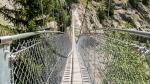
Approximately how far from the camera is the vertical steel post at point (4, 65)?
1599 millimetres

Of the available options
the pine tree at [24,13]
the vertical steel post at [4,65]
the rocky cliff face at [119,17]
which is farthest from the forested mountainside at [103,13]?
the vertical steel post at [4,65]

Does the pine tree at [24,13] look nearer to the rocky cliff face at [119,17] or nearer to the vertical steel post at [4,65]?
the vertical steel post at [4,65]

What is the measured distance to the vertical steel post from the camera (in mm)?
1599

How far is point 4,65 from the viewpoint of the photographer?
163cm

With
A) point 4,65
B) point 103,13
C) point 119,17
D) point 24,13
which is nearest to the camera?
point 4,65

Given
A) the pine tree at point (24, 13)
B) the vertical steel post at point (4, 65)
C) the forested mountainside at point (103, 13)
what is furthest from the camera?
the forested mountainside at point (103, 13)

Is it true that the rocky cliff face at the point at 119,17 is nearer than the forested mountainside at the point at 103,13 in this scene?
No

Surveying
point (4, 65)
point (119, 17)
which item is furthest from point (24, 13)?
point (119, 17)

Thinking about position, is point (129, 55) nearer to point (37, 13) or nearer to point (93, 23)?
point (37, 13)

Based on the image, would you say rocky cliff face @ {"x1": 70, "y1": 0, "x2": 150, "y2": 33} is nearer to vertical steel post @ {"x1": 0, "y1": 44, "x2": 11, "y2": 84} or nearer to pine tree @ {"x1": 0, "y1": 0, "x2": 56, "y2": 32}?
pine tree @ {"x1": 0, "y1": 0, "x2": 56, "y2": 32}

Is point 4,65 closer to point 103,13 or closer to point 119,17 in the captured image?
point 103,13

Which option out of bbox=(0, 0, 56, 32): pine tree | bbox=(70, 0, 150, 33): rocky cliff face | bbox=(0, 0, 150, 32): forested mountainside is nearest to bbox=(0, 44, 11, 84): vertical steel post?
bbox=(0, 0, 56, 32): pine tree

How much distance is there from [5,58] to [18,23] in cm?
844

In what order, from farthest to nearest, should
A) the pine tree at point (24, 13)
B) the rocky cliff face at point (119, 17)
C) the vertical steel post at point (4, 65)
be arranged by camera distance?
the rocky cliff face at point (119, 17), the pine tree at point (24, 13), the vertical steel post at point (4, 65)
